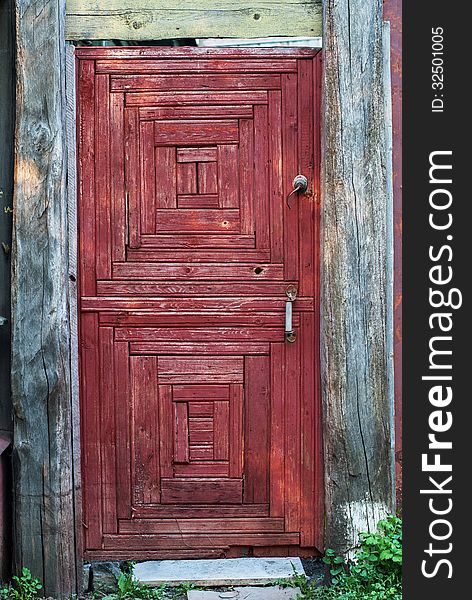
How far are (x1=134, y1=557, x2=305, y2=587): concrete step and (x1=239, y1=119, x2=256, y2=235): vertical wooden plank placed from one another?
1608 millimetres

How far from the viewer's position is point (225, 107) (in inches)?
164

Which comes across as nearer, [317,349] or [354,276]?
[354,276]

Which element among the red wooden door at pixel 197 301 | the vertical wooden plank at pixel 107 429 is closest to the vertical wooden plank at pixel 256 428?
the red wooden door at pixel 197 301

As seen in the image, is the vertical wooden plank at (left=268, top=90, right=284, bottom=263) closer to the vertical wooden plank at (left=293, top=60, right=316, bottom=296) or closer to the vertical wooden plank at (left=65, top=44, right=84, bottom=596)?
the vertical wooden plank at (left=293, top=60, right=316, bottom=296)

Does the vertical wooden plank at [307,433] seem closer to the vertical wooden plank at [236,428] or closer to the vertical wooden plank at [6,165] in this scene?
the vertical wooden plank at [236,428]

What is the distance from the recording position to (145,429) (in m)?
4.27

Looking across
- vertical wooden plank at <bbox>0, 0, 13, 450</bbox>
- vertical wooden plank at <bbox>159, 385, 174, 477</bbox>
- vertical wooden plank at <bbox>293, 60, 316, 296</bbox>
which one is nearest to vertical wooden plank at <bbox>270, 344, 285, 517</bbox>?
vertical wooden plank at <bbox>293, 60, 316, 296</bbox>

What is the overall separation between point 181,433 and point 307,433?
615mm

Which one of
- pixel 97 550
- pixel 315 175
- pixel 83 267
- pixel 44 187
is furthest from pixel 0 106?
pixel 97 550

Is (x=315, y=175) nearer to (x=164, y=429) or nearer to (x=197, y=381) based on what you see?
(x=197, y=381)

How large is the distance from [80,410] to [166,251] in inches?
34.4

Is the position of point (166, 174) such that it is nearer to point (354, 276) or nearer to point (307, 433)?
point (354, 276)

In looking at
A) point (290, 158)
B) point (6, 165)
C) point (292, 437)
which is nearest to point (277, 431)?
point (292, 437)

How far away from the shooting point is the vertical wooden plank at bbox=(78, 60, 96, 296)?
4.16 m
